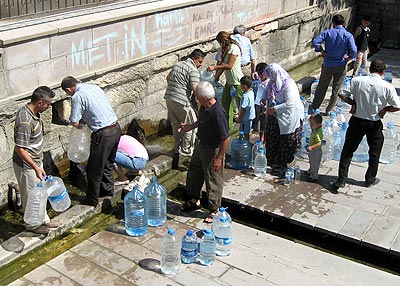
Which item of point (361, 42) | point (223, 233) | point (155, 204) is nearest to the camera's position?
point (223, 233)

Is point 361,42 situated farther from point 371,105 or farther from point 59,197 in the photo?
point 59,197

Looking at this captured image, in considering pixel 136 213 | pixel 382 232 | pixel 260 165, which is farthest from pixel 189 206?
pixel 382 232

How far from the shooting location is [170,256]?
6.11 m

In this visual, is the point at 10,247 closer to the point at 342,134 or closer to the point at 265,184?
the point at 265,184

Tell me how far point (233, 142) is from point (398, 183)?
8.42 ft

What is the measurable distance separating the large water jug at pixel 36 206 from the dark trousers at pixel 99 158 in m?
0.77

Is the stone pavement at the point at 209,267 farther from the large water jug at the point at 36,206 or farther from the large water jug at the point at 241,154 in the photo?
the large water jug at the point at 241,154

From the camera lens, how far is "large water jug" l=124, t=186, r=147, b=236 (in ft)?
22.2

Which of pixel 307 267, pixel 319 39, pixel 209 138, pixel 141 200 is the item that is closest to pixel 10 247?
pixel 141 200

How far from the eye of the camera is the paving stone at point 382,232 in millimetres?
6738

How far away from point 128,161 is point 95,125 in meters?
1.07

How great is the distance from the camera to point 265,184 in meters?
8.08

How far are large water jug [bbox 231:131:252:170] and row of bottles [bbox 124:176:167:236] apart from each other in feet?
6.10

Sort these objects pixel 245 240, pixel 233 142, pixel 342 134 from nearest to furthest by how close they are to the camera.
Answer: pixel 245 240 < pixel 233 142 < pixel 342 134
